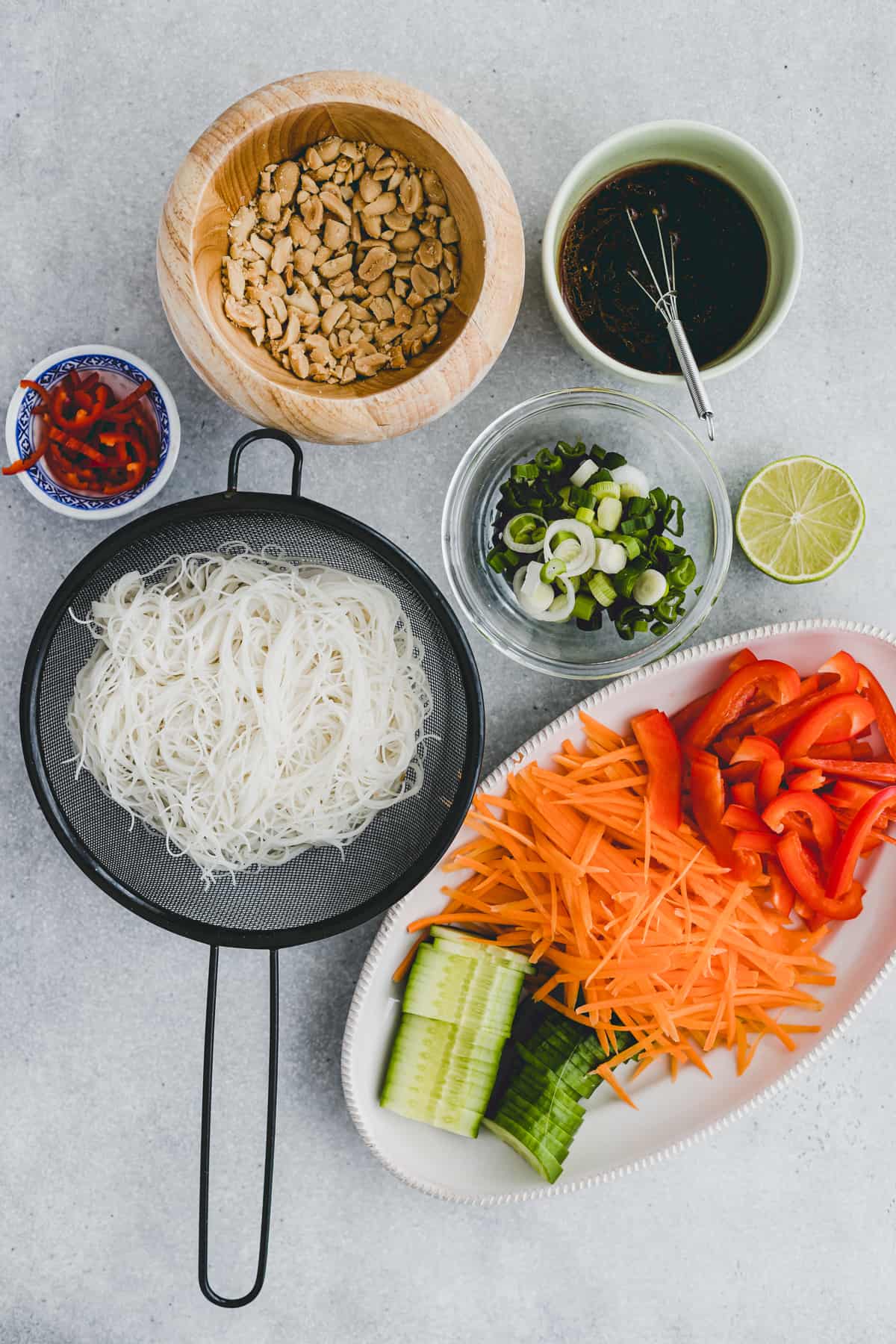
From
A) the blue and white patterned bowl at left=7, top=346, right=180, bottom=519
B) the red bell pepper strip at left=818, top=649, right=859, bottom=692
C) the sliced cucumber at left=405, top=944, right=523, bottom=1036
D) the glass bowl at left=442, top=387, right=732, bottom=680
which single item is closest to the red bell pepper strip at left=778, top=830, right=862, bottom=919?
the red bell pepper strip at left=818, top=649, right=859, bottom=692

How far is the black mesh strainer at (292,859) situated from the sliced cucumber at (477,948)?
134 mm

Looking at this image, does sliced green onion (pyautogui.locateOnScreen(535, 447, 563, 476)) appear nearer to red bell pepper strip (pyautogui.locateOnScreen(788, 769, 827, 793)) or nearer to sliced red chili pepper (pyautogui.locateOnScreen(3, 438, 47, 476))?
red bell pepper strip (pyautogui.locateOnScreen(788, 769, 827, 793))

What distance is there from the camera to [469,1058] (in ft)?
4.73

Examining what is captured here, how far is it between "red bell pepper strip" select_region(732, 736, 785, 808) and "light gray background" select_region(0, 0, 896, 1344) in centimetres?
24

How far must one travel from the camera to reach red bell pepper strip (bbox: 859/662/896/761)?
1404 mm

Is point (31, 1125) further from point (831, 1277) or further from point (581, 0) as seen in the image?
point (581, 0)

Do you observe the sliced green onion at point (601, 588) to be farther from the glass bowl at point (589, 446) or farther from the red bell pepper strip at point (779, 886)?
the red bell pepper strip at point (779, 886)

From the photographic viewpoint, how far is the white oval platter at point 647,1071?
1.42 meters

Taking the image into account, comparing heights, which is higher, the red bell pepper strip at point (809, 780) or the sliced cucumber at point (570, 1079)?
the red bell pepper strip at point (809, 780)

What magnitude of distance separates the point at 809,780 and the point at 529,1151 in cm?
69

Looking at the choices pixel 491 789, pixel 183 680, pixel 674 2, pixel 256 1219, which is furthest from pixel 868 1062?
pixel 674 2

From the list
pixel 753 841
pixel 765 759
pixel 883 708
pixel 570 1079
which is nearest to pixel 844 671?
pixel 883 708

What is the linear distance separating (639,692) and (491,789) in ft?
0.87

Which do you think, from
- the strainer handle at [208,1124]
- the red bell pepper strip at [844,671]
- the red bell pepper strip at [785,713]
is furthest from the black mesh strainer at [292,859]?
the red bell pepper strip at [844,671]
